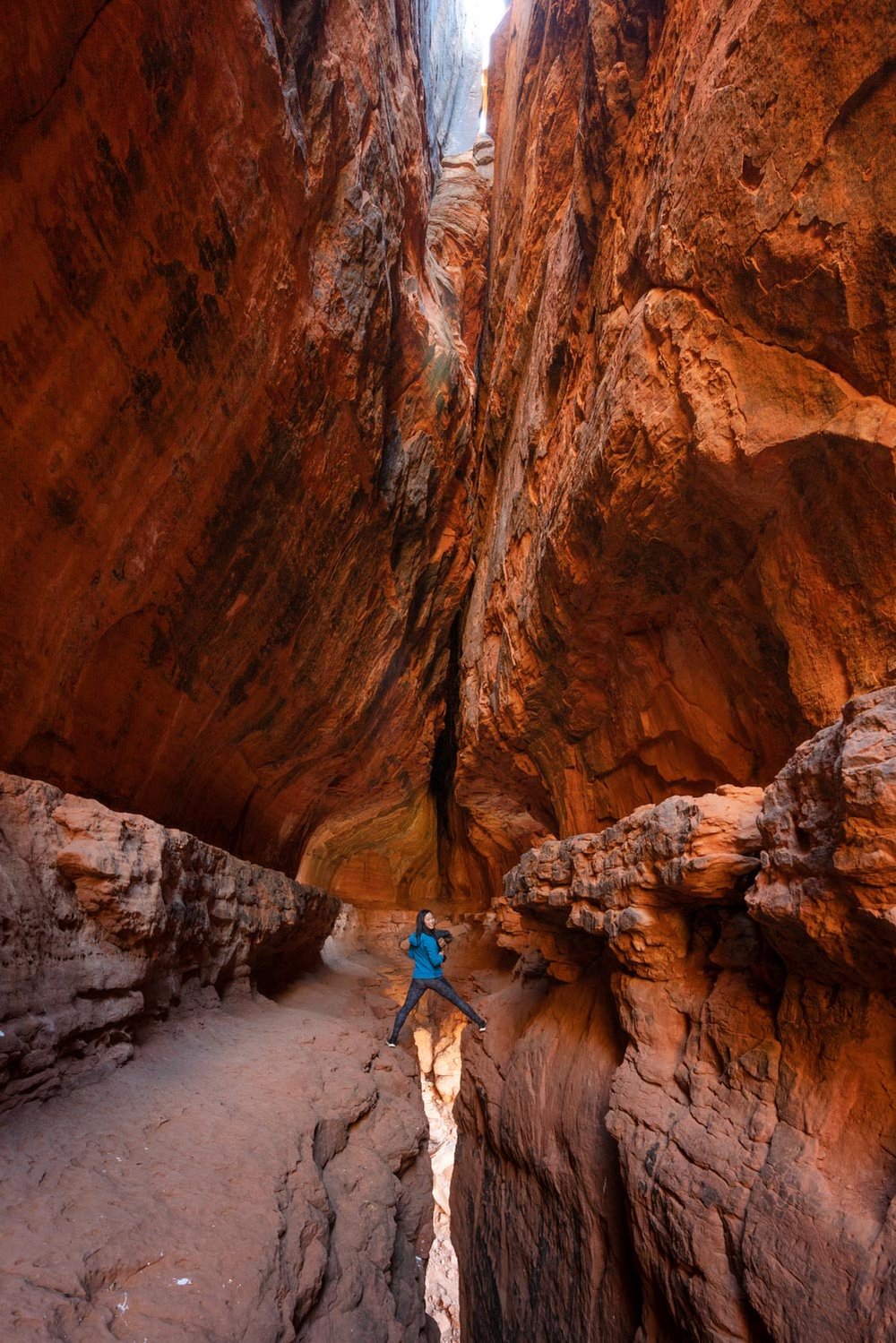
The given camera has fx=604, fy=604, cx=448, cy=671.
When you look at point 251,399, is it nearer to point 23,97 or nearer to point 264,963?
point 23,97

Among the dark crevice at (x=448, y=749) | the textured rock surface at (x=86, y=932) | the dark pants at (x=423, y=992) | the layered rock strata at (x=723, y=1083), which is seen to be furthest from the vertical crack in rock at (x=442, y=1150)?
the dark crevice at (x=448, y=749)

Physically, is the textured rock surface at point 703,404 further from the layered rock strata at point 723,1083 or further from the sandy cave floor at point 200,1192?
the sandy cave floor at point 200,1192

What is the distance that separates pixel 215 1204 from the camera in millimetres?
2771

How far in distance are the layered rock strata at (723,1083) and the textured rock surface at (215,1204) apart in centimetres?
124

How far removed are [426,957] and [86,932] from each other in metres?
4.42

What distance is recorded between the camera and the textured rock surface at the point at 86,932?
3.06m

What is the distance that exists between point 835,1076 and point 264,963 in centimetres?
648

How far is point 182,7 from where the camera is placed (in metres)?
4.05

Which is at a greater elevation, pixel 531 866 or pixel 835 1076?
pixel 531 866

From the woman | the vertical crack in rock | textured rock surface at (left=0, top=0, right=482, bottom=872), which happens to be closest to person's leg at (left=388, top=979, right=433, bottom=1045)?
the woman

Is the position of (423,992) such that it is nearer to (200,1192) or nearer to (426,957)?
(426,957)

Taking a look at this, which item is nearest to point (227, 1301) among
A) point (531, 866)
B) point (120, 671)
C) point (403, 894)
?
point (531, 866)

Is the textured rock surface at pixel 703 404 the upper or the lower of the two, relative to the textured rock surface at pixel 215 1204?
upper

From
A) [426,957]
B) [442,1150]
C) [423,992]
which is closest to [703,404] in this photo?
[426,957]
